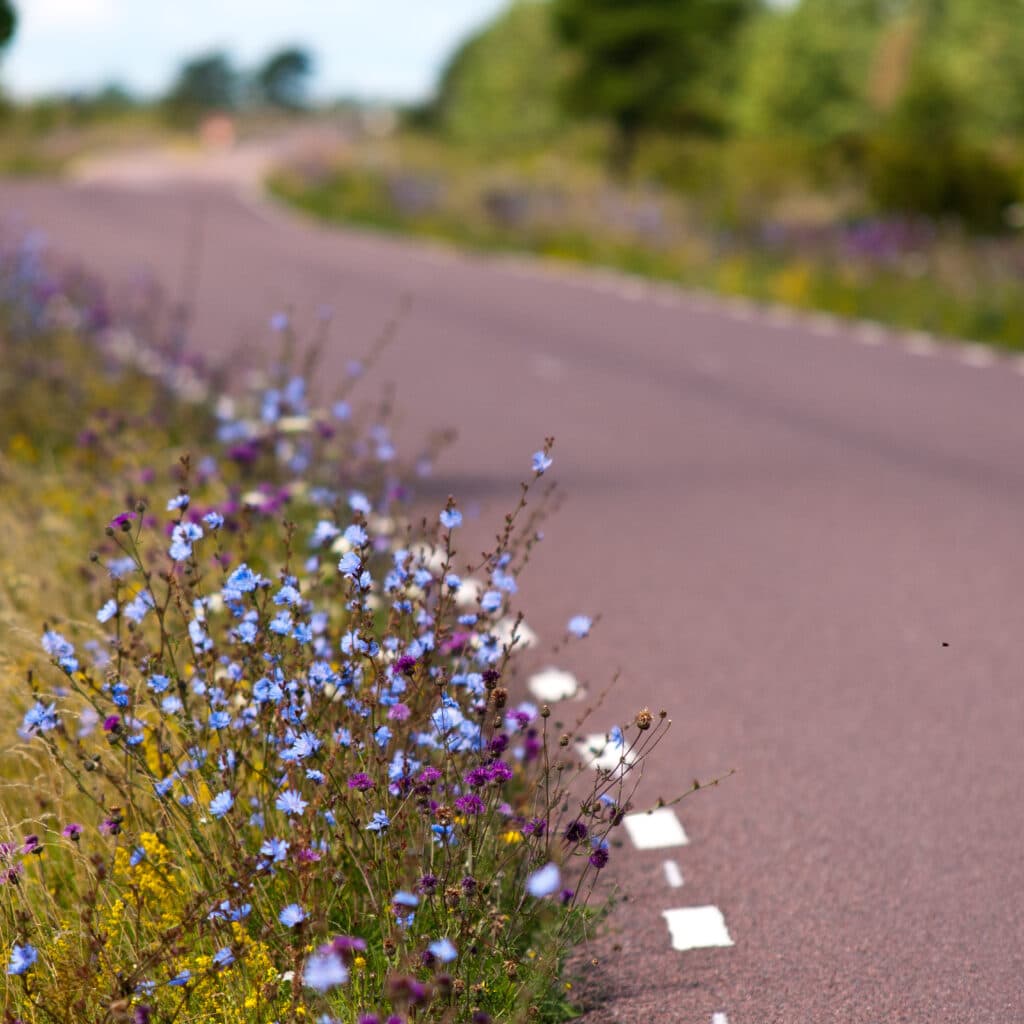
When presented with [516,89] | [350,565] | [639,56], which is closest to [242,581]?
[350,565]

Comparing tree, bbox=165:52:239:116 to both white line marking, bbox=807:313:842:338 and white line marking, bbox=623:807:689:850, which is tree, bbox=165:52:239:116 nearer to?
white line marking, bbox=807:313:842:338

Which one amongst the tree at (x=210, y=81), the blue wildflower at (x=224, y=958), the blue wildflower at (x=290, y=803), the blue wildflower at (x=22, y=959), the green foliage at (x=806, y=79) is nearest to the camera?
the blue wildflower at (x=22, y=959)

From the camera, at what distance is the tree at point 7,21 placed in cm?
833

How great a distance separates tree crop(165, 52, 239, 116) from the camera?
440ft

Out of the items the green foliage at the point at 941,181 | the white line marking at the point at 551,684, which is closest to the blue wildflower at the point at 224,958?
the white line marking at the point at 551,684

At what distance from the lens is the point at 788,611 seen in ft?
22.2

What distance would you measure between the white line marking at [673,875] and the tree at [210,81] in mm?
130067

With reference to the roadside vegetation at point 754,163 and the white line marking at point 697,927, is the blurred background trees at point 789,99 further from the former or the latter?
the white line marking at point 697,927

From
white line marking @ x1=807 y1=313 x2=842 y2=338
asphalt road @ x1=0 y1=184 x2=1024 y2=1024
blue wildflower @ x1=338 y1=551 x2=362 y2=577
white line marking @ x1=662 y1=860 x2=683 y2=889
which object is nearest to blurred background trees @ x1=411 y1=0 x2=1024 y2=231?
white line marking @ x1=807 y1=313 x2=842 y2=338

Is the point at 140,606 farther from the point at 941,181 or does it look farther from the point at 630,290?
the point at 941,181

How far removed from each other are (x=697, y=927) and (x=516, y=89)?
67725 mm

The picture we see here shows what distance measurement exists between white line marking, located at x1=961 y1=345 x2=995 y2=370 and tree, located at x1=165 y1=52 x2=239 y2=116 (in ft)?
397

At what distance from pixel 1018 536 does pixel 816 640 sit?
Answer: 2208mm

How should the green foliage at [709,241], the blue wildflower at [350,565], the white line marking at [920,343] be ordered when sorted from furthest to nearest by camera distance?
1. the green foliage at [709,241]
2. the white line marking at [920,343]
3. the blue wildflower at [350,565]
